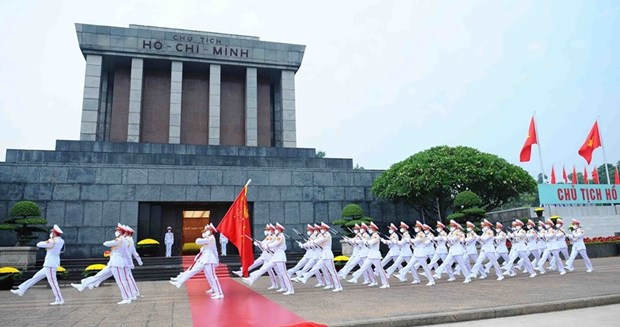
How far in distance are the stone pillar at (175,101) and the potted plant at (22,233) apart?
403 inches

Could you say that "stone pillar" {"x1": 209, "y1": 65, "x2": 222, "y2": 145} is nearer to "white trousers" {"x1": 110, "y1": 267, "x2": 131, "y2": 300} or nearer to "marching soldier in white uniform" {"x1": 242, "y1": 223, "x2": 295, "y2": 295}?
"marching soldier in white uniform" {"x1": 242, "y1": 223, "x2": 295, "y2": 295}

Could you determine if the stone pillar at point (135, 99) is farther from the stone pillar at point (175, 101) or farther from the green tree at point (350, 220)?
the green tree at point (350, 220)

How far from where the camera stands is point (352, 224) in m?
18.4

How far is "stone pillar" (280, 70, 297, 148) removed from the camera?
27.0m

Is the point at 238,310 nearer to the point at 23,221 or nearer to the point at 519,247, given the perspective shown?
the point at 519,247

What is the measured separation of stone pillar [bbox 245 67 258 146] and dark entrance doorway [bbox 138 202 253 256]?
6573 millimetres

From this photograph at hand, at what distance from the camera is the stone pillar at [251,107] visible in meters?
26.5

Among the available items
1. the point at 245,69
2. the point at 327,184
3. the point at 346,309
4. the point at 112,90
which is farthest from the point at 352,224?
the point at 112,90

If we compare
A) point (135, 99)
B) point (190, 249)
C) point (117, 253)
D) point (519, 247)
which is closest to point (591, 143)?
point (519, 247)

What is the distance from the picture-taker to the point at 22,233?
15422 mm

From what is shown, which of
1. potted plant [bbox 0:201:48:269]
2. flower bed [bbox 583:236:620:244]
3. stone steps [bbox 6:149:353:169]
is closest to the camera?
potted plant [bbox 0:201:48:269]

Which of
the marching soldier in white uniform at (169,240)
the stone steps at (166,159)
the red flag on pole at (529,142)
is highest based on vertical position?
the red flag on pole at (529,142)

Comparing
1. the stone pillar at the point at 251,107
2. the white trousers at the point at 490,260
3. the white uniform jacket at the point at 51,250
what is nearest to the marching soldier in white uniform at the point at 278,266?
the white uniform jacket at the point at 51,250

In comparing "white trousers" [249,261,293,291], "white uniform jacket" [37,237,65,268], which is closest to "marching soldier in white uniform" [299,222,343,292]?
"white trousers" [249,261,293,291]
